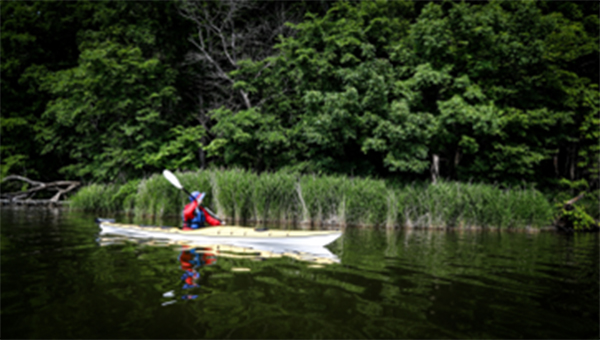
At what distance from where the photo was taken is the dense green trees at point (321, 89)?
1468 centimetres

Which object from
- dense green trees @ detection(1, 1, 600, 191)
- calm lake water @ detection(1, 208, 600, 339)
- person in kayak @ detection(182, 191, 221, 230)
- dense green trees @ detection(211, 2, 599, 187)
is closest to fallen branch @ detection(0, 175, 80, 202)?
dense green trees @ detection(1, 1, 600, 191)

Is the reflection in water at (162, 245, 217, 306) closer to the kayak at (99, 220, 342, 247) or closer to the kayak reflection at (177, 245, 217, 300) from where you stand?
the kayak reflection at (177, 245, 217, 300)

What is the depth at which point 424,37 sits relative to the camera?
15.1 meters

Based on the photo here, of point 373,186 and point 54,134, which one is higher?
point 54,134

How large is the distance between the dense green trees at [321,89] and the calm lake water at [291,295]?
9331mm

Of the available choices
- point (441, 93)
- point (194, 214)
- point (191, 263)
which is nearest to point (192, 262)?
point (191, 263)

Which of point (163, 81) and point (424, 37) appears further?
point (163, 81)

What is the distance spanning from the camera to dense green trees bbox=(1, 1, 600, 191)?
14680 millimetres

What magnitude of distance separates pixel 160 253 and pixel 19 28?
22025 mm

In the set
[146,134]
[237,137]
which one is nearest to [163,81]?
[146,134]

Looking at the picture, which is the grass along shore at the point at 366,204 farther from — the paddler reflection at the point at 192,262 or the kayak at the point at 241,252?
the paddler reflection at the point at 192,262

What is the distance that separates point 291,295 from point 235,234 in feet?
10.3

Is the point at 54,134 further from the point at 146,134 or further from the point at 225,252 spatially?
the point at 225,252

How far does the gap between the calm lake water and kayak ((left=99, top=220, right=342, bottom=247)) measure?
526 mm
